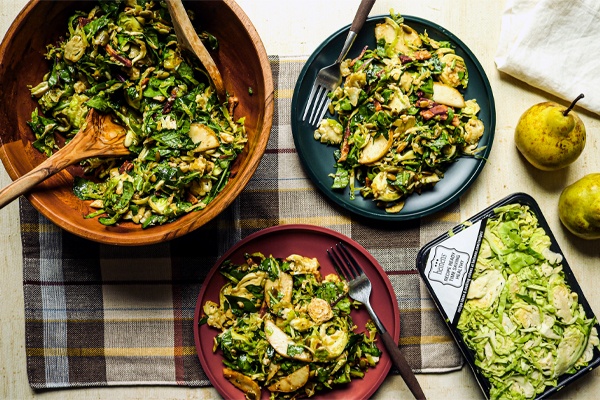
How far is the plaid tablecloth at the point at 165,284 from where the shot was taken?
2203mm

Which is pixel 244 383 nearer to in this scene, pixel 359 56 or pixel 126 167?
→ pixel 126 167

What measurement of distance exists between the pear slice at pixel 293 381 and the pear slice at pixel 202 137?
86cm

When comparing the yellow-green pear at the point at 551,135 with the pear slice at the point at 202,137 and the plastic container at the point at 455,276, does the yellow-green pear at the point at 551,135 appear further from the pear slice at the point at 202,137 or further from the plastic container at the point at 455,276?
the pear slice at the point at 202,137

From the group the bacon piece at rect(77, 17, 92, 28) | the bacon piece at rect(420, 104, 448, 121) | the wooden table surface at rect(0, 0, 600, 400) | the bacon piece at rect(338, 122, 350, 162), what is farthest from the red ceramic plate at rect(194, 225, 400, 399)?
the bacon piece at rect(77, 17, 92, 28)

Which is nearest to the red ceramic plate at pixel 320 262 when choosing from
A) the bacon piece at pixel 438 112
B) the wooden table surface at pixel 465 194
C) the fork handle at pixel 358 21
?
the wooden table surface at pixel 465 194

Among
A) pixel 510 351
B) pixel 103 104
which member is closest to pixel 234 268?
pixel 103 104

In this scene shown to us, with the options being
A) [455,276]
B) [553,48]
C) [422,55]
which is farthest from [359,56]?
[455,276]

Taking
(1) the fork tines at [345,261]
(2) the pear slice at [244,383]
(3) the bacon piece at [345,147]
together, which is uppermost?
(3) the bacon piece at [345,147]

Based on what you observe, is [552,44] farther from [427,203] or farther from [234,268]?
[234,268]

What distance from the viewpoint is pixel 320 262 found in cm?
217

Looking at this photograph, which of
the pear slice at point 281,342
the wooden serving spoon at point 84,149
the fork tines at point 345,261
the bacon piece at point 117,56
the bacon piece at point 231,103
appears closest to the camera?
the wooden serving spoon at point 84,149

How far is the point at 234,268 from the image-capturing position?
2.12 meters

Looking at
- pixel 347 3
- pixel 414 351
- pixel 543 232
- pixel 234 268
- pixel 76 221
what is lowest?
pixel 414 351

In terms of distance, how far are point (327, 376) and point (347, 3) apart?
4.63 ft
